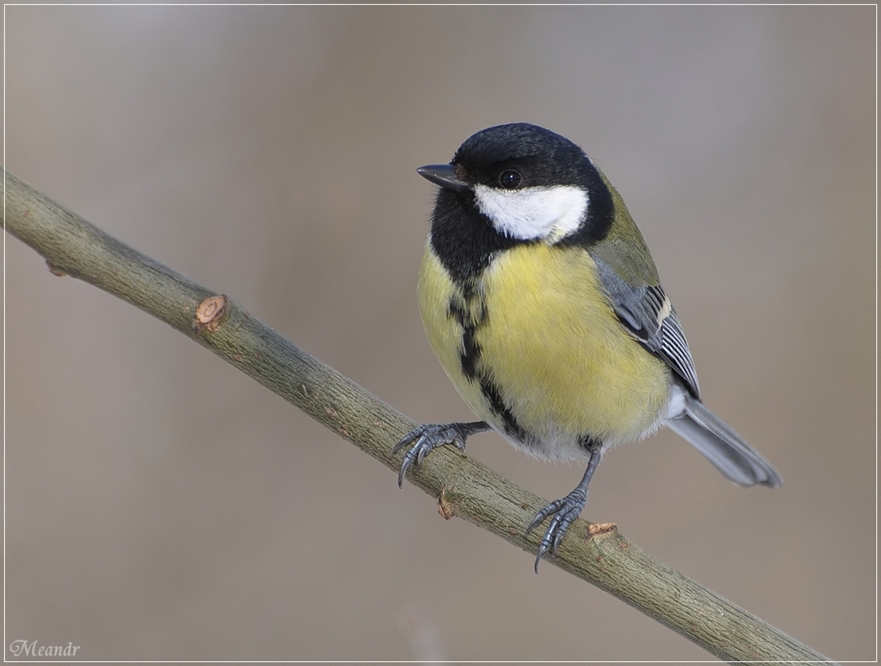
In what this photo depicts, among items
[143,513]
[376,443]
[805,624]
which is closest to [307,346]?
[143,513]

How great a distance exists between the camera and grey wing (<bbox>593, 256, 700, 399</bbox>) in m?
2.35

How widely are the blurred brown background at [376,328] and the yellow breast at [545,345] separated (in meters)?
1.27

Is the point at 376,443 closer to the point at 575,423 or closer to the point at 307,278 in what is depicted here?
the point at 575,423

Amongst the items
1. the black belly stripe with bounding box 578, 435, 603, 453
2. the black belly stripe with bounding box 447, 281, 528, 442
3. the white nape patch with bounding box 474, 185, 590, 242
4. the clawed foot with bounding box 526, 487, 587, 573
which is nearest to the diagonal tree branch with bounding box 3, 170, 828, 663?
the clawed foot with bounding box 526, 487, 587, 573

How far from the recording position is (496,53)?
4.30 meters

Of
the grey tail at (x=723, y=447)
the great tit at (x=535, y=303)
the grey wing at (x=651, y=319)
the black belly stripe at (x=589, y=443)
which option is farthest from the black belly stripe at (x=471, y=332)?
the grey tail at (x=723, y=447)

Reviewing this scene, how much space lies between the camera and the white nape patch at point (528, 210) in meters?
2.20

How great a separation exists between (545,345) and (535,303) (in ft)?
0.36

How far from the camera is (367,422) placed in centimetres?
189

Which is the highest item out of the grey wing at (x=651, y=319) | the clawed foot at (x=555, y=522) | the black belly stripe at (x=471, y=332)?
the grey wing at (x=651, y=319)

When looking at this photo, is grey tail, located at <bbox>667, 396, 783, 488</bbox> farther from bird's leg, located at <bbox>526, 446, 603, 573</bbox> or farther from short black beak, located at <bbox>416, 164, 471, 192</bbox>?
short black beak, located at <bbox>416, 164, 471, 192</bbox>

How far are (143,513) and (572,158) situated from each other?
2.19 metres

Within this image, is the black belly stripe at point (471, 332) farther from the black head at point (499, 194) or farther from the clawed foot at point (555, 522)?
the clawed foot at point (555, 522)

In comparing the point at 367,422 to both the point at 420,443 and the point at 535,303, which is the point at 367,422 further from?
the point at 535,303
